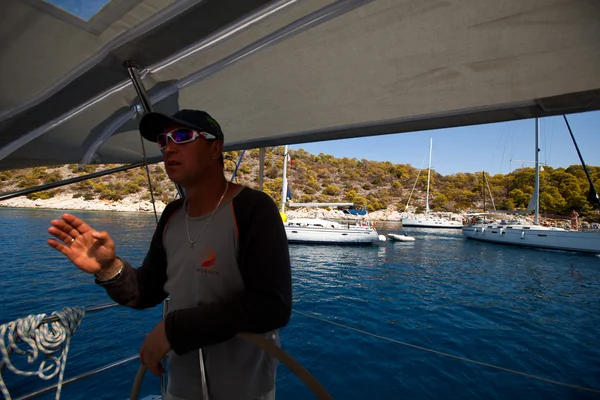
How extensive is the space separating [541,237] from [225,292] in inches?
1204

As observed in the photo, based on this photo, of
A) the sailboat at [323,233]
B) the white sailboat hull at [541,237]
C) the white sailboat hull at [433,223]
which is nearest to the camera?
the white sailboat hull at [541,237]

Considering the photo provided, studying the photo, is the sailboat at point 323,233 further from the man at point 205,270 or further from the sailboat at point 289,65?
the man at point 205,270

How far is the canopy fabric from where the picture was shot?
1.30 meters

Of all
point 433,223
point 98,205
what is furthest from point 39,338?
point 98,205

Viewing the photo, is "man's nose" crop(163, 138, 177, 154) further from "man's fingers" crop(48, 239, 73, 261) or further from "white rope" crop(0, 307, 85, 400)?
"white rope" crop(0, 307, 85, 400)

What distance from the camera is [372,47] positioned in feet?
5.21

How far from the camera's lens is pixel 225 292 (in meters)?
1.07

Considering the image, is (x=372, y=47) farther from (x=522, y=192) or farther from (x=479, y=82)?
(x=522, y=192)

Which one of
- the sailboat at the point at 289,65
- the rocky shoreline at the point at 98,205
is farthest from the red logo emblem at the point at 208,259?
the rocky shoreline at the point at 98,205

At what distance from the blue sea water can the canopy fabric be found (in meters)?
2.89

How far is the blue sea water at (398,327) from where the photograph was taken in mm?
4387

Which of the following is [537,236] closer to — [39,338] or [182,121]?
[182,121]

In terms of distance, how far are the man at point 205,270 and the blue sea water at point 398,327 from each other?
2.84 meters

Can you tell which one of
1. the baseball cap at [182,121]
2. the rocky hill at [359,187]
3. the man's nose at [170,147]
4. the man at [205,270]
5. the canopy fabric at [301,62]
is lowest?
the man at [205,270]
